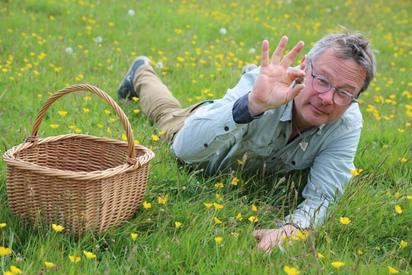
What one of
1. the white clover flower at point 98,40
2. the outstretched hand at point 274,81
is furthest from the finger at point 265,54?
the white clover flower at point 98,40

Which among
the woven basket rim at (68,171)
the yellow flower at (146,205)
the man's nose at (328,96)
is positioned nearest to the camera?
the woven basket rim at (68,171)

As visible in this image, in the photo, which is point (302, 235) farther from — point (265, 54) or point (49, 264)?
point (49, 264)

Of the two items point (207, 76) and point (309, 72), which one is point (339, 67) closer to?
point (309, 72)

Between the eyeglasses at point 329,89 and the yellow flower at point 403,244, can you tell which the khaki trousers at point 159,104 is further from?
the yellow flower at point 403,244

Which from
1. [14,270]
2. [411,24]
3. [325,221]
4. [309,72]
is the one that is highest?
[309,72]

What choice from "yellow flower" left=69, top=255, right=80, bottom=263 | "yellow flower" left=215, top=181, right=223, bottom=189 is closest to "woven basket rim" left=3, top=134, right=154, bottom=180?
"yellow flower" left=69, top=255, right=80, bottom=263

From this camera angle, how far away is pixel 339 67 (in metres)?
2.95

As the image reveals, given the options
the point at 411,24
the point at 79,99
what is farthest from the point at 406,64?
the point at 79,99

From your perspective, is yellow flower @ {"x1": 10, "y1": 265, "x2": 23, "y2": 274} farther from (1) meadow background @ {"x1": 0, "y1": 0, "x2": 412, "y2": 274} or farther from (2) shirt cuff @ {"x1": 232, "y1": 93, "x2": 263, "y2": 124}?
(2) shirt cuff @ {"x1": 232, "y1": 93, "x2": 263, "y2": 124}

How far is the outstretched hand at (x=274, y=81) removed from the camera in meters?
2.73

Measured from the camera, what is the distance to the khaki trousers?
407 cm

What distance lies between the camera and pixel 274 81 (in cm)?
276

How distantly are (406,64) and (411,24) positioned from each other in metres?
3.13

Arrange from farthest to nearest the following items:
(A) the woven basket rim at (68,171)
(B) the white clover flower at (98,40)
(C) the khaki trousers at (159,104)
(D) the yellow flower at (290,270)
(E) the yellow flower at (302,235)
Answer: (B) the white clover flower at (98,40), (C) the khaki trousers at (159,104), (E) the yellow flower at (302,235), (A) the woven basket rim at (68,171), (D) the yellow flower at (290,270)
